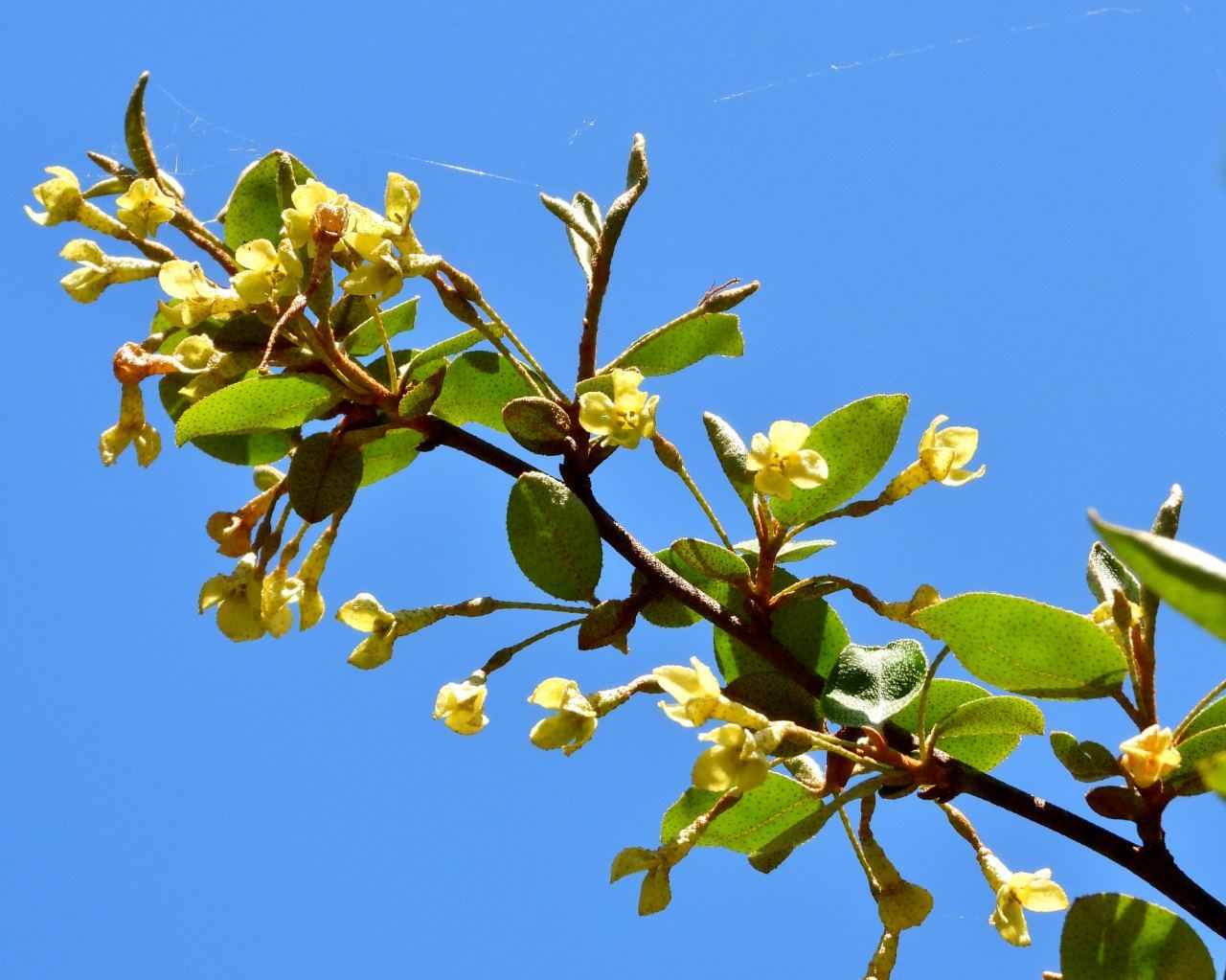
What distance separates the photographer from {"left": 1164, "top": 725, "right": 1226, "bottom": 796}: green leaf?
1.35 metres

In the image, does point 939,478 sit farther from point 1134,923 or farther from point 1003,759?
point 1134,923

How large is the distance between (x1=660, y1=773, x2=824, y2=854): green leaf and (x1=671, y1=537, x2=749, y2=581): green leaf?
0.24 metres

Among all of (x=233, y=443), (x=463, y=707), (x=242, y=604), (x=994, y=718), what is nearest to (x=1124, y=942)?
(x=994, y=718)

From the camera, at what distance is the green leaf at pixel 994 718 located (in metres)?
1.40

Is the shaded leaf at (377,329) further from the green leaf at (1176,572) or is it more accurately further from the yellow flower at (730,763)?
the green leaf at (1176,572)

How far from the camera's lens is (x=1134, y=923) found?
129 cm

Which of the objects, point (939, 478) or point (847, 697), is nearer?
point (847, 697)

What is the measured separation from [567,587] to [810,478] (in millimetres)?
333

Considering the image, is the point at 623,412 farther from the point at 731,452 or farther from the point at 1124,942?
the point at 1124,942

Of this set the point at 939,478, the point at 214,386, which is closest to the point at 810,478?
the point at 939,478

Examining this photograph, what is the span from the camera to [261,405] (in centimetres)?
160

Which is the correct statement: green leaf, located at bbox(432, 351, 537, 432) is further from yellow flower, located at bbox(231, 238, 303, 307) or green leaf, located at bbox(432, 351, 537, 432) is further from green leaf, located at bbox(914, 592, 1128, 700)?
green leaf, located at bbox(914, 592, 1128, 700)

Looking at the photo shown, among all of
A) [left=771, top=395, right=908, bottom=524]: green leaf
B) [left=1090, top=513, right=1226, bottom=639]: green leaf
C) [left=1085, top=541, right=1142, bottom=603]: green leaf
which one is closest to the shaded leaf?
[left=771, top=395, right=908, bottom=524]: green leaf

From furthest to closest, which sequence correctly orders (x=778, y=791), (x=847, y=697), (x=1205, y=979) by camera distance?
(x=778, y=791) → (x=847, y=697) → (x=1205, y=979)
